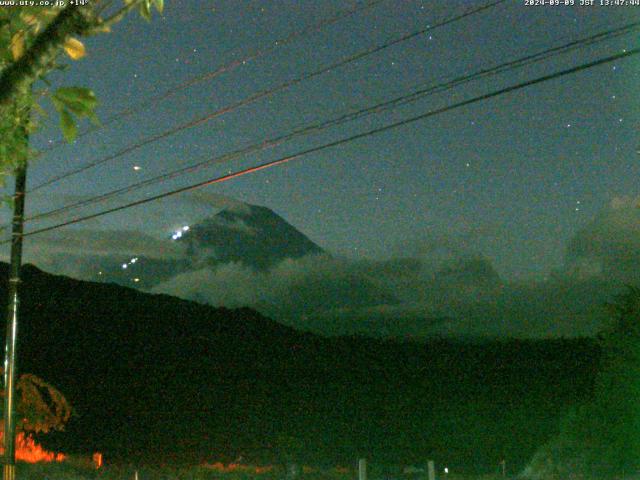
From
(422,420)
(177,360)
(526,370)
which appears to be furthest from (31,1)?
(177,360)

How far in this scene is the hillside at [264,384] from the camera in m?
41.3

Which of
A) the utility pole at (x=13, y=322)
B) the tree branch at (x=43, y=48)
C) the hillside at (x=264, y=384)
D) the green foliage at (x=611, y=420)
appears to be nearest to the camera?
the tree branch at (x=43, y=48)

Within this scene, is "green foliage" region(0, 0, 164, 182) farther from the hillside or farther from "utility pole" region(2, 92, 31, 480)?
the hillside

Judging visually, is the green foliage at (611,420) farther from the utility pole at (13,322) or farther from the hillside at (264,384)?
the hillside at (264,384)

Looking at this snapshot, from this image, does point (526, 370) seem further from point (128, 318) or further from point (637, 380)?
point (637, 380)

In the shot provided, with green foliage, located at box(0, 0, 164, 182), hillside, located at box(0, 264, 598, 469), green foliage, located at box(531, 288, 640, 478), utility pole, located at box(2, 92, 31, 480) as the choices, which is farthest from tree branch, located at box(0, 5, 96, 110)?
hillside, located at box(0, 264, 598, 469)

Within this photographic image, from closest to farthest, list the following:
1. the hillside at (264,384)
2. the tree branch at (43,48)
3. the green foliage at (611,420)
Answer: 1. the tree branch at (43,48)
2. the green foliage at (611,420)
3. the hillside at (264,384)

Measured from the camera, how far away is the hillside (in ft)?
136

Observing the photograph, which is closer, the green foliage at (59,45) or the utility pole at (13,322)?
the green foliage at (59,45)

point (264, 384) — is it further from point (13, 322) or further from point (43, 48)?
point (43, 48)

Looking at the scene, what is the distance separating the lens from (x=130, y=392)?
5150cm

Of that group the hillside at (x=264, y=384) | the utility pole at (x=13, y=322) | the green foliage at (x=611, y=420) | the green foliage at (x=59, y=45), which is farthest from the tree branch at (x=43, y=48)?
the hillside at (x=264, y=384)

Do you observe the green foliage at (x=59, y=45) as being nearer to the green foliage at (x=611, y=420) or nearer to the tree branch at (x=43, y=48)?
the tree branch at (x=43, y=48)

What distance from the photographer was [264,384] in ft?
192
